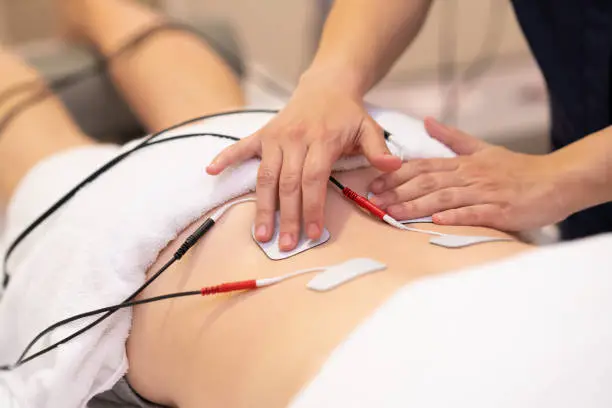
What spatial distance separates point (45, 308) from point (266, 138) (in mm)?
350

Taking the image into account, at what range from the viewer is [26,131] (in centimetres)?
132

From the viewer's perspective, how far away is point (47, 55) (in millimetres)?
1689

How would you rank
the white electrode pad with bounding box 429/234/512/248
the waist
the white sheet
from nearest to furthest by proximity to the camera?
the white sheet, the waist, the white electrode pad with bounding box 429/234/512/248

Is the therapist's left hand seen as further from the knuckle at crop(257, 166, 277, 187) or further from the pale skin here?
the knuckle at crop(257, 166, 277, 187)

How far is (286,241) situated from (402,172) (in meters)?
0.20

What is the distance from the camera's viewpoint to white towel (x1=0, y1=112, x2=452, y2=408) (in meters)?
0.85

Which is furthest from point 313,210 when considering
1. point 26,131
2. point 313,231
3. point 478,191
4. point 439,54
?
point 439,54

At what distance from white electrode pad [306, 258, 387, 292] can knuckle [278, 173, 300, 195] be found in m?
0.12

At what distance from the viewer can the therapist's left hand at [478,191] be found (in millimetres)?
891

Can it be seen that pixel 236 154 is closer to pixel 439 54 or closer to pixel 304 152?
pixel 304 152

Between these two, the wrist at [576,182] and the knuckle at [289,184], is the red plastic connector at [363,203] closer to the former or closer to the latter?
the knuckle at [289,184]

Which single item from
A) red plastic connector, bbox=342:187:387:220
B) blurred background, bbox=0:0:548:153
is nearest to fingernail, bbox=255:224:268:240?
red plastic connector, bbox=342:187:387:220

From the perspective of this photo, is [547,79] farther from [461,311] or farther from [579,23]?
[461,311]

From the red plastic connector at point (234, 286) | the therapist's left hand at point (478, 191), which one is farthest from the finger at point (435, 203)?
the red plastic connector at point (234, 286)
